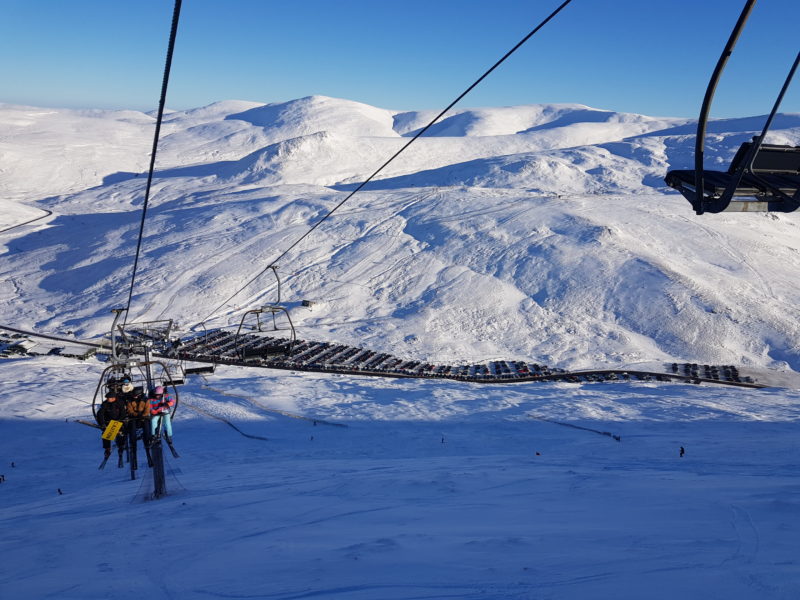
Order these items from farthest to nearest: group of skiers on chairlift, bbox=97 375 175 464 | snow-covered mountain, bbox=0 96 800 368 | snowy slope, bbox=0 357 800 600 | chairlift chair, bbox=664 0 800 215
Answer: snow-covered mountain, bbox=0 96 800 368
group of skiers on chairlift, bbox=97 375 175 464
chairlift chair, bbox=664 0 800 215
snowy slope, bbox=0 357 800 600

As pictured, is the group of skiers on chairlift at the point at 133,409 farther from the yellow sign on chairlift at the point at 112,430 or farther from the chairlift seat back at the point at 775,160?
the chairlift seat back at the point at 775,160

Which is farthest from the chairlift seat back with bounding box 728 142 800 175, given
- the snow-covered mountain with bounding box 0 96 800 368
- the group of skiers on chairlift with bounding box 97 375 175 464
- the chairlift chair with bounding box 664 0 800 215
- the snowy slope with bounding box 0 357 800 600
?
the snow-covered mountain with bounding box 0 96 800 368

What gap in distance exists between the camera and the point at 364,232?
158 ft

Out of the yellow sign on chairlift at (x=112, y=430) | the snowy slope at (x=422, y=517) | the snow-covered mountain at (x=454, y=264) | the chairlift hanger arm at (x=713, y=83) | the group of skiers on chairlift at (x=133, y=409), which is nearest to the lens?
the chairlift hanger arm at (x=713, y=83)

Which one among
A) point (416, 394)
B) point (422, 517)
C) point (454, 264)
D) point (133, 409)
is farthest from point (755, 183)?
point (454, 264)

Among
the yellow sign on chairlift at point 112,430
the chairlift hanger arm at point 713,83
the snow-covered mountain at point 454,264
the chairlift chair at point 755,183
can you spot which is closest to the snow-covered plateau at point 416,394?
the snow-covered mountain at point 454,264

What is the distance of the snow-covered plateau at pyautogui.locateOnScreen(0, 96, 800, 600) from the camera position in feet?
15.7

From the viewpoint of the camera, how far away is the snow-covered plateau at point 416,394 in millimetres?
4777

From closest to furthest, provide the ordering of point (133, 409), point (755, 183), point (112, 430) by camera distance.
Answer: point (755, 183) → point (112, 430) → point (133, 409)

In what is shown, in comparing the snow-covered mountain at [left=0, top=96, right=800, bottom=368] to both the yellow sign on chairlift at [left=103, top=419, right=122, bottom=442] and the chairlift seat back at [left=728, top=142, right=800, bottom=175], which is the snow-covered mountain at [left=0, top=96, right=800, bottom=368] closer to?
the yellow sign on chairlift at [left=103, top=419, right=122, bottom=442]

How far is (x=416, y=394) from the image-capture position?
20.6 meters

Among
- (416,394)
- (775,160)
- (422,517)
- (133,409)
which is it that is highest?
(775,160)

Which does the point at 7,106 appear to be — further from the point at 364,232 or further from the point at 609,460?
the point at 609,460

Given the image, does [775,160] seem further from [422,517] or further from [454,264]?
[454,264]
